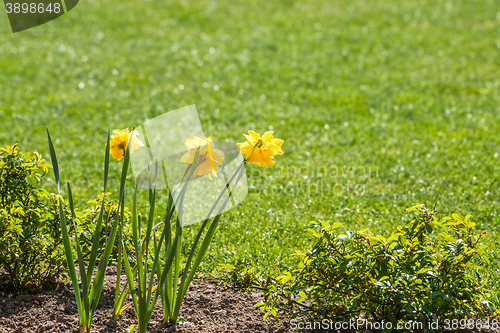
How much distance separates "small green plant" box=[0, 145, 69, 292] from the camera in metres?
3.08

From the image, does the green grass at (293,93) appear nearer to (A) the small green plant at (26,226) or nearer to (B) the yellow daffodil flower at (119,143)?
(A) the small green plant at (26,226)

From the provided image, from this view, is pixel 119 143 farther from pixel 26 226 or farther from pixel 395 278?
pixel 395 278

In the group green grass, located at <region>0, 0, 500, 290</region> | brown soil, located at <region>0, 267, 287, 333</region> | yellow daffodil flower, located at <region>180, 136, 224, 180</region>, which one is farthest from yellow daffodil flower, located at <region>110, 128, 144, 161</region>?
green grass, located at <region>0, 0, 500, 290</region>

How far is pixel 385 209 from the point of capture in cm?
500

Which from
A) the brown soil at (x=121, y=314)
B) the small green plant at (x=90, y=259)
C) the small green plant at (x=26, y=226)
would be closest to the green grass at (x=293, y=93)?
the brown soil at (x=121, y=314)

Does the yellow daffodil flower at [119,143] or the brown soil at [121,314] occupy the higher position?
the yellow daffodil flower at [119,143]

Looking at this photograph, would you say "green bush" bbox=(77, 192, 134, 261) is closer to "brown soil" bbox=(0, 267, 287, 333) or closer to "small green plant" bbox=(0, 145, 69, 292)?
"small green plant" bbox=(0, 145, 69, 292)

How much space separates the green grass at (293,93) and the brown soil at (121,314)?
58 centimetres

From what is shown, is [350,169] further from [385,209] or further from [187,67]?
[187,67]

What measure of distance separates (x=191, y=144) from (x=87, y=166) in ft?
13.3

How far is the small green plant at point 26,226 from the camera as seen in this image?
3.08 meters

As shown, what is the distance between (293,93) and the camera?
8.62 meters

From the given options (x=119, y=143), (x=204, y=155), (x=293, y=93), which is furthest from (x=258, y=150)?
(x=293, y=93)

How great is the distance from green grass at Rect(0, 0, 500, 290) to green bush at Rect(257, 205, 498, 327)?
1225mm
